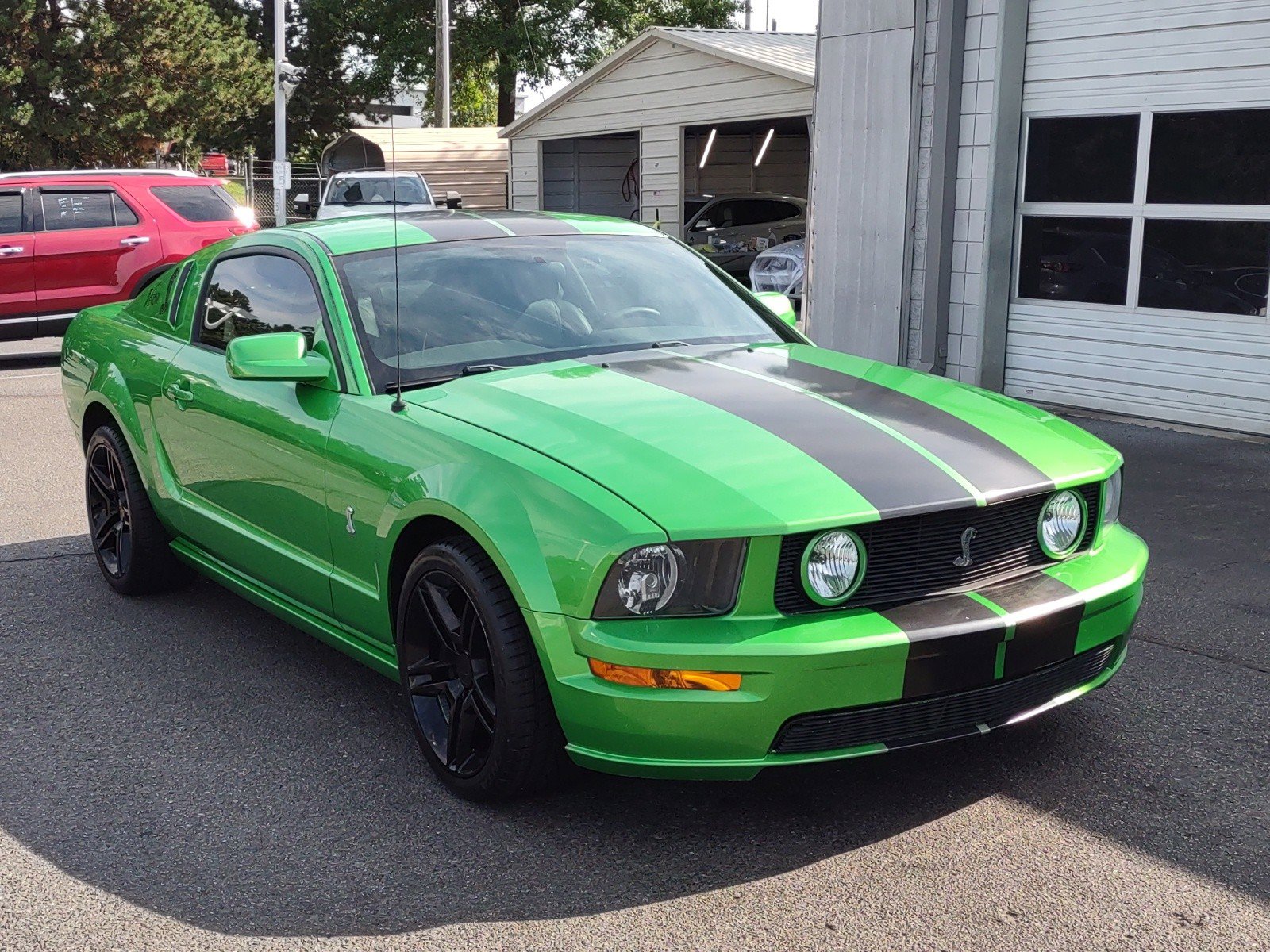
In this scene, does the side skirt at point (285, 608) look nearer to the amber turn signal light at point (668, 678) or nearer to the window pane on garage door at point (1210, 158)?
the amber turn signal light at point (668, 678)

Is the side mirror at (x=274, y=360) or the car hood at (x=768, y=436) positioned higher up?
the side mirror at (x=274, y=360)

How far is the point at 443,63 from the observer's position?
1377 inches

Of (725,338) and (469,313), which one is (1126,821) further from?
(469,313)

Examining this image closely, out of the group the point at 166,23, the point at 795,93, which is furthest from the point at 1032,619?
the point at 166,23

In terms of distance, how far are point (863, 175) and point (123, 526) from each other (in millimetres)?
7348

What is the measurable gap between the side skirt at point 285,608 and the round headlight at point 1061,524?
1.80 meters

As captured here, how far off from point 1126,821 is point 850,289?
8.46m

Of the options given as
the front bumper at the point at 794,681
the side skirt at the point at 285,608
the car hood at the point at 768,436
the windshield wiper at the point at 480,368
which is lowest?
the side skirt at the point at 285,608

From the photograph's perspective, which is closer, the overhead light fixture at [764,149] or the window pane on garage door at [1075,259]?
the window pane on garage door at [1075,259]

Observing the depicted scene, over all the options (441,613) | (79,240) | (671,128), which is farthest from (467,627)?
(671,128)

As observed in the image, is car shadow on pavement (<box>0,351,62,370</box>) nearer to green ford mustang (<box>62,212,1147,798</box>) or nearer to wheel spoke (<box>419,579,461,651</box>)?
green ford mustang (<box>62,212,1147,798</box>)

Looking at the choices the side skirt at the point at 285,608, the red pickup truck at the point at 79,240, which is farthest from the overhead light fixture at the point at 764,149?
the side skirt at the point at 285,608

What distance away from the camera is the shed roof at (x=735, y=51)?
772 inches

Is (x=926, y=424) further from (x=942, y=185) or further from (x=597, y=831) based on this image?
(x=942, y=185)
